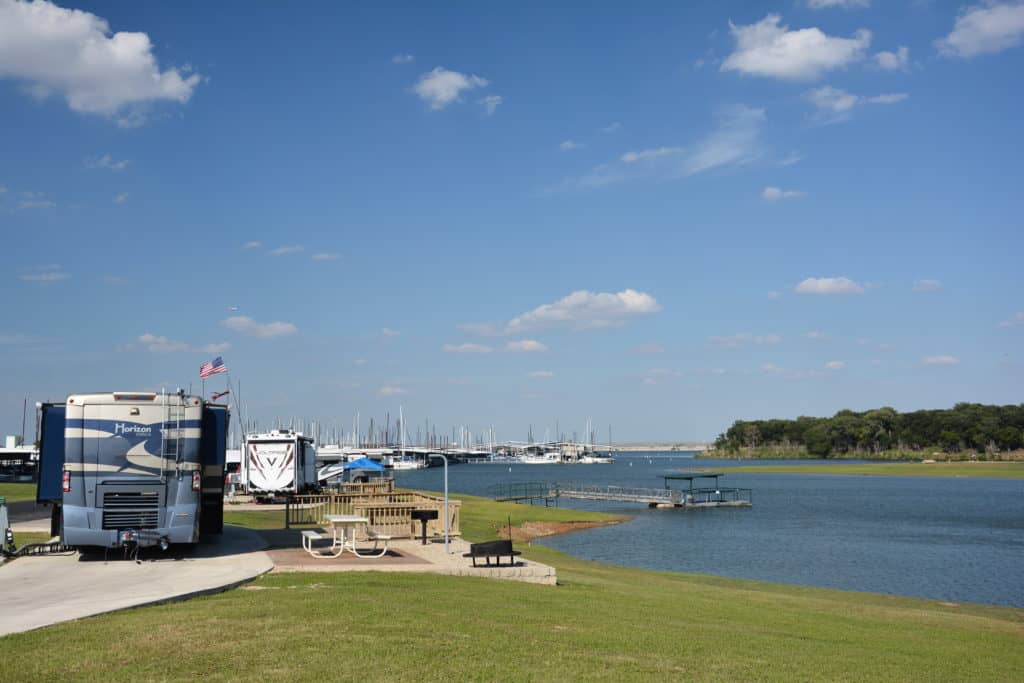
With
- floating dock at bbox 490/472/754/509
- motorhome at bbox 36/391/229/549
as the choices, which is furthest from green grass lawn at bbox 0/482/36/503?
floating dock at bbox 490/472/754/509

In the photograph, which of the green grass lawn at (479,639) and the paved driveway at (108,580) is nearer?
the green grass lawn at (479,639)

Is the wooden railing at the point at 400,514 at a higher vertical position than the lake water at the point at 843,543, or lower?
higher

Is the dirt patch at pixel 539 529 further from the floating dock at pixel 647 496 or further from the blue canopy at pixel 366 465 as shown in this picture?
the floating dock at pixel 647 496

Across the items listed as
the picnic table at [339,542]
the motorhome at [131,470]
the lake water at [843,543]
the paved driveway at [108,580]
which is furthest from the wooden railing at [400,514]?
the lake water at [843,543]

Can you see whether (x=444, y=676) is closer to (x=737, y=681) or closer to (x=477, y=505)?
(x=737, y=681)

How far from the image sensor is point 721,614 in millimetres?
17359

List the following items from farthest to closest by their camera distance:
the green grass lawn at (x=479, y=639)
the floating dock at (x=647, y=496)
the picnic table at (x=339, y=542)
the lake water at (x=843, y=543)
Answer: the floating dock at (x=647, y=496) < the lake water at (x=843, y=543) < the picnic table at (x=339, y=542) < the green grass lawn at (x=479, y=639)

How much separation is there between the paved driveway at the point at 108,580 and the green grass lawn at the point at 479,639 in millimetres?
566

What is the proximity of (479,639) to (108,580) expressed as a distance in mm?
8750

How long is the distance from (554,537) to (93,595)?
Answer: 3551cm

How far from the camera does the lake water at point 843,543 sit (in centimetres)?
3331

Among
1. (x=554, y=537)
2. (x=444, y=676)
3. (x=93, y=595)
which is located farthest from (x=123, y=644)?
(x=554, y=537)

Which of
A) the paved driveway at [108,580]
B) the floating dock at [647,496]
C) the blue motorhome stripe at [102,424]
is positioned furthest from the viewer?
the floating dock at [647,496]

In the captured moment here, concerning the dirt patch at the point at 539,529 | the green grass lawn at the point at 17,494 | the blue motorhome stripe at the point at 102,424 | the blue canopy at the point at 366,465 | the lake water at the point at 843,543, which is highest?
the blue motorhome stripe at the point at 102,424
